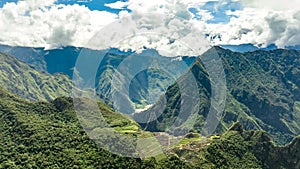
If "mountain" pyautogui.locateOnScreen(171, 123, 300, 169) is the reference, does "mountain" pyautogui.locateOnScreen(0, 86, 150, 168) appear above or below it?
above

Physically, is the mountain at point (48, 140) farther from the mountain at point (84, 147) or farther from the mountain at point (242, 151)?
the mountain at point (242, 151)

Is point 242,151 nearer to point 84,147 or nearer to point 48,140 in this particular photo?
point 84,147

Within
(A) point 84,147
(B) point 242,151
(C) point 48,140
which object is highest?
(A) point 84,147

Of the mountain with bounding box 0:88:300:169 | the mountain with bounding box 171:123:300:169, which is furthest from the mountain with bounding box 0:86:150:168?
the mountain with bounding box 171:123:300:169

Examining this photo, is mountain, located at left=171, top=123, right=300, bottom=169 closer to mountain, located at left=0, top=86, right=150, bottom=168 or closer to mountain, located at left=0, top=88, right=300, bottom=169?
mountain, located at left=0, top=88, right=300, bottom=169

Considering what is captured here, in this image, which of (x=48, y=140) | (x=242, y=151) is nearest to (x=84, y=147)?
(x=48, y=140)

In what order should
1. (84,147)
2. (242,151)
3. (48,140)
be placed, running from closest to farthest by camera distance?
(84,147)
(48,140)
(242,151)

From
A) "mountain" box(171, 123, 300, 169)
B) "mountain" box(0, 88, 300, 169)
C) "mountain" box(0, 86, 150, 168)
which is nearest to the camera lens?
"mountain" box(0, 86, 150, 168)

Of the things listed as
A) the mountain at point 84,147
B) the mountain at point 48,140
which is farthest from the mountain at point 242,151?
the mountain at point 48,140

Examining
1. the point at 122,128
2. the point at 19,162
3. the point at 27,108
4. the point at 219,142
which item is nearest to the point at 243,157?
the point at 219,142
